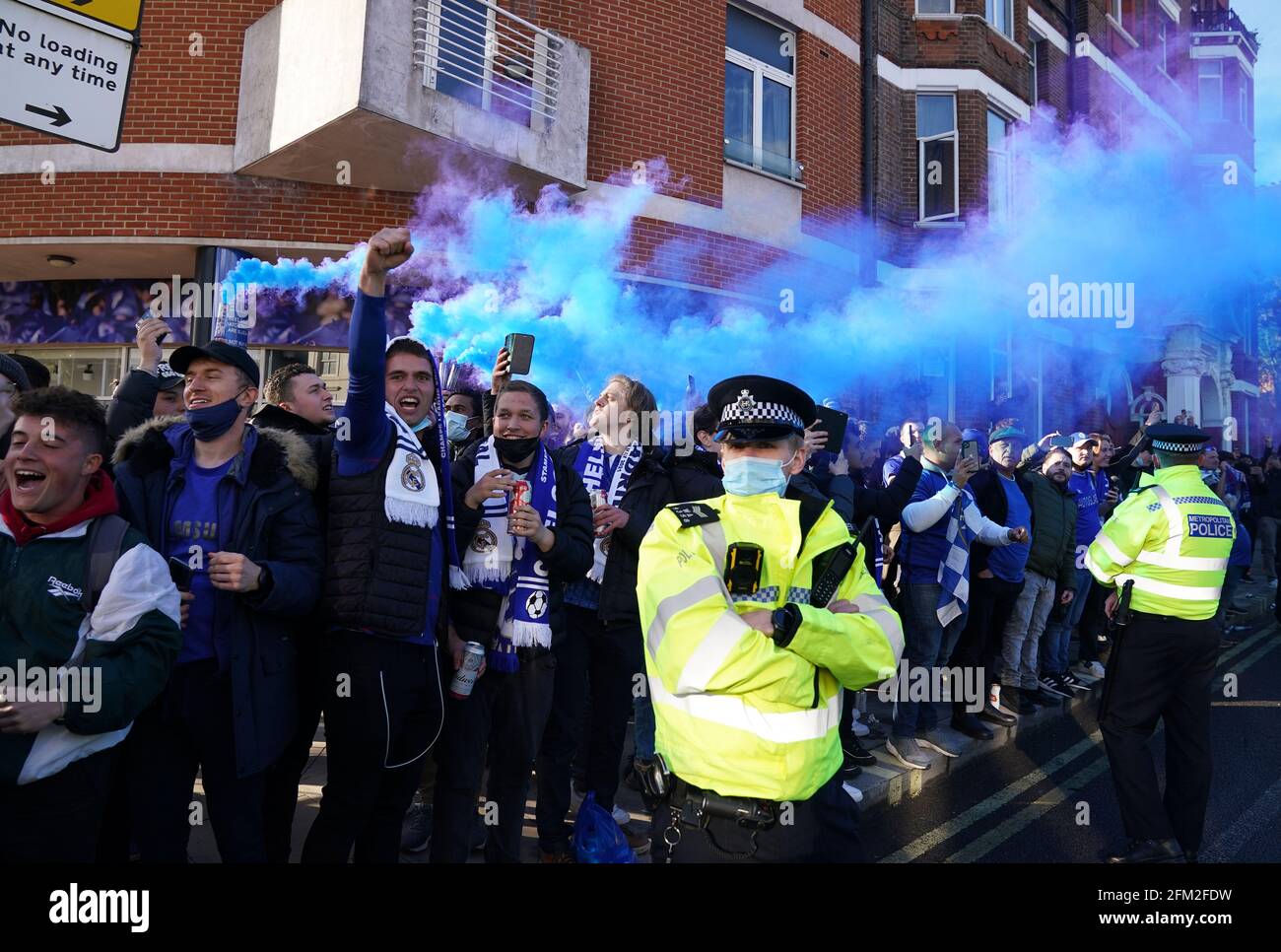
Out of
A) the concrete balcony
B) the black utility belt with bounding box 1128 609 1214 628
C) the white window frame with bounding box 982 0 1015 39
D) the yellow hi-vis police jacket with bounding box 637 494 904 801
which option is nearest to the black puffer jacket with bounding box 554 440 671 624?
the yellow hi-vis police jacket with bounding box 637 494 904 801

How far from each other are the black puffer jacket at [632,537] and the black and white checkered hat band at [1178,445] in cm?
254

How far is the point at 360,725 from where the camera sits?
2.87 m

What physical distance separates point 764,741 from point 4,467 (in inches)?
91.1

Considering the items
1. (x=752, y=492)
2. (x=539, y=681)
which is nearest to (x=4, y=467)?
(x=539, y=681)

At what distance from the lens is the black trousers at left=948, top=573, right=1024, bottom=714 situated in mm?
6098

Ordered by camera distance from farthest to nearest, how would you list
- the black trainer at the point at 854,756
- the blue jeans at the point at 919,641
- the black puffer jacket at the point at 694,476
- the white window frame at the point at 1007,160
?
1. the white window frame at the point at 1007,160
2. the blue jeans at the point at 919,641
3. the black trainer at the point at 854,756
4. the black puffer jacket at the point at 694,476

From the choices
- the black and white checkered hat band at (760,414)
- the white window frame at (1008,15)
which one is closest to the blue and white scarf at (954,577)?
the black and white checkered hat band at (760,414)

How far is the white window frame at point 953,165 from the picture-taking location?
1315 cm

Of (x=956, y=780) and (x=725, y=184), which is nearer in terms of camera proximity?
(x=956, y=780)

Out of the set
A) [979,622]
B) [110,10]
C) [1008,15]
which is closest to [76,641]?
[110,10]

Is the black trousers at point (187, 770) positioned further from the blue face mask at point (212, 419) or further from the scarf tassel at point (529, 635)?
the scarf tassel at point (529, 635)

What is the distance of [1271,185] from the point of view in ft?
48.5

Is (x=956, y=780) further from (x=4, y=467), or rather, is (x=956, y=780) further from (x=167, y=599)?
(x=4, y=467)

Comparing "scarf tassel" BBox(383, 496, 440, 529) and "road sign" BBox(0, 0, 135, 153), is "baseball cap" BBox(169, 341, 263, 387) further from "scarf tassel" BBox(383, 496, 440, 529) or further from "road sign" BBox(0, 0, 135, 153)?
"road sign" BBox(0, 0, 135, 153)
